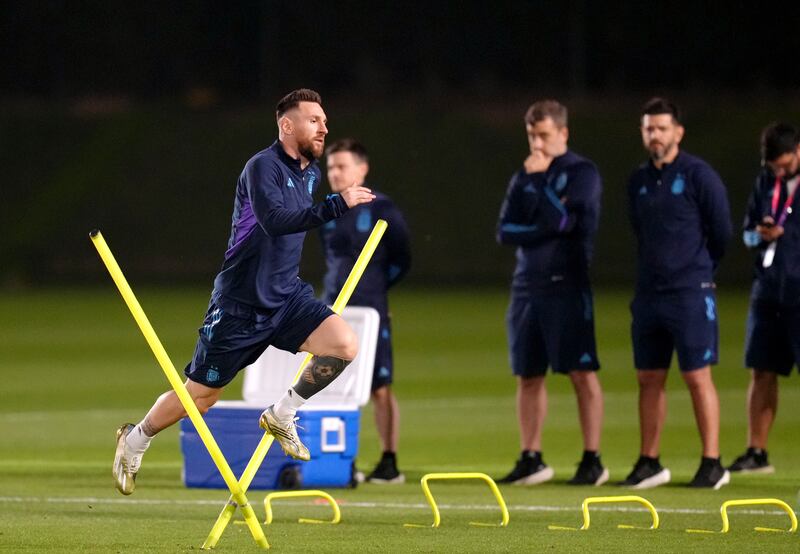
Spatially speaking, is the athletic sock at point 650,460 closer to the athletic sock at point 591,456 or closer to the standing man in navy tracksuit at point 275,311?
the athletic sock at point 591,456

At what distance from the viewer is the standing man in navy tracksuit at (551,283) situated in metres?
10.8

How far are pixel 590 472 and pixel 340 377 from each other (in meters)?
1.77

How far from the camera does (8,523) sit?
8539 mm

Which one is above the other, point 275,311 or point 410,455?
point 275,311

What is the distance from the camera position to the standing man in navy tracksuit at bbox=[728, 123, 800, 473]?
11.2 metres

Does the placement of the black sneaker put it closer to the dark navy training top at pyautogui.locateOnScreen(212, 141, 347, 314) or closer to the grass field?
the grass field

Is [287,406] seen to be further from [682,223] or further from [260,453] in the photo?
[682,223]

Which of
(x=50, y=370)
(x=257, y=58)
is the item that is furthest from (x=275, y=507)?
(x=257, y=58)

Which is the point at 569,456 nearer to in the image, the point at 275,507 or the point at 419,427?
the point at 419,427

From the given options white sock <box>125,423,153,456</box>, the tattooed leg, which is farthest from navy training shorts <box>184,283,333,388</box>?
white sock <box>125,423,153,456</box>

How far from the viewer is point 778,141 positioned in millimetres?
11047

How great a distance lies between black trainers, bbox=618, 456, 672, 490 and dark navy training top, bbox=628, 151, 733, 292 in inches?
42.9

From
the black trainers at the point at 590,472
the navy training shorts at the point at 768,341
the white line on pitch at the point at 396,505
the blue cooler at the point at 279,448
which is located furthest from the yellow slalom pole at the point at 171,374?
the navy training shorts at the point at 768,341

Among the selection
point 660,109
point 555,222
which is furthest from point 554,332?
point 660,109
